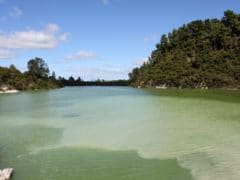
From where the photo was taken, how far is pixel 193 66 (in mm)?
111250

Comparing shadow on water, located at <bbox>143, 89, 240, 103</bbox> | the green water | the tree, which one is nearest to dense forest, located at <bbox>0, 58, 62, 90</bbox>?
the tree

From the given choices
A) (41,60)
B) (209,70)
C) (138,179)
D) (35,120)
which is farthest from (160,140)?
(41,60)

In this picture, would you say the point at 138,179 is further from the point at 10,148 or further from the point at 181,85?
the point at 181,85

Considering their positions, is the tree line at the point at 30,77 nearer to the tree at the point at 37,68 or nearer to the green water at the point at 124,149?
the tree at the point at 37,68

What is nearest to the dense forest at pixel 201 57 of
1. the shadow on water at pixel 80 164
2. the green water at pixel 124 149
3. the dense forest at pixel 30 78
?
the dense forest at pixel 30 78

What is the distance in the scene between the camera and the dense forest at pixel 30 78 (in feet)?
365

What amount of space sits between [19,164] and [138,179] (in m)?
4.94

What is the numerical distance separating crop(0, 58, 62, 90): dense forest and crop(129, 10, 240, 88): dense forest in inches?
1399

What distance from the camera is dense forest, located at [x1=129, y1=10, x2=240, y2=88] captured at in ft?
328

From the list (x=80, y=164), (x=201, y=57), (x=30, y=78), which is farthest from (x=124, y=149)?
(x=30, y=78)

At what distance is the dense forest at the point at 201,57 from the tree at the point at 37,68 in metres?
37.6

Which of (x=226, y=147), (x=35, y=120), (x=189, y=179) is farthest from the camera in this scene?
(x=35, y=120)

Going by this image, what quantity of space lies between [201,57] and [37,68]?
61.6 metres

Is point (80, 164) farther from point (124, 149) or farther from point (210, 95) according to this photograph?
point (210, 95)
